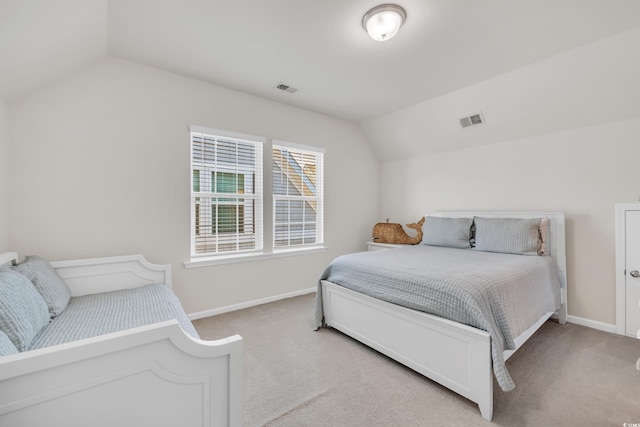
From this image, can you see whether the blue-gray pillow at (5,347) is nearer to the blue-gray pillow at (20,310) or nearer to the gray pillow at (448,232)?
the blue-gray pillow at (20,310)

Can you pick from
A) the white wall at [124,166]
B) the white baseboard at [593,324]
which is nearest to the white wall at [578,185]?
the white baseboard at [593,324]

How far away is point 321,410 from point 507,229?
2573mm

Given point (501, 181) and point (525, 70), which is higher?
point (525, 70)

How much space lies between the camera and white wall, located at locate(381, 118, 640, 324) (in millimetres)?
2662

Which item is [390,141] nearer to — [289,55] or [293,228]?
[293,228]

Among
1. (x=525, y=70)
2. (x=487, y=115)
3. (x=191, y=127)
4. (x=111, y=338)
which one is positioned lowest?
(x=111, y=338)

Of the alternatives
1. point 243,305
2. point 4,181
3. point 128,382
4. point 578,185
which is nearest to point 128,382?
point 128,382

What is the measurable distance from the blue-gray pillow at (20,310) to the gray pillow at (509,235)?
366 cm

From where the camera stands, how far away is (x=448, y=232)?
3.38 m

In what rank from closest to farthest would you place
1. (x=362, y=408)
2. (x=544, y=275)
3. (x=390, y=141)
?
(x=362, y=408)
(x=544, y=275)
(x=390, y=141)

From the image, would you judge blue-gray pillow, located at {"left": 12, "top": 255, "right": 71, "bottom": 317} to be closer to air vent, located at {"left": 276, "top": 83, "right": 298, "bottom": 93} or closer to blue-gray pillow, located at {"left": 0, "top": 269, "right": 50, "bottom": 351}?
blue-gray pillow, located at {"left": 0, "top": 269, "right": 50, "bottom": 351}

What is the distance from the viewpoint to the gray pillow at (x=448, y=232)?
3.27 m

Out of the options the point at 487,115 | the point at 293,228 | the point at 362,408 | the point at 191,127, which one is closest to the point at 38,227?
the point at 191,127

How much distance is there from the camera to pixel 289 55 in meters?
2.50
